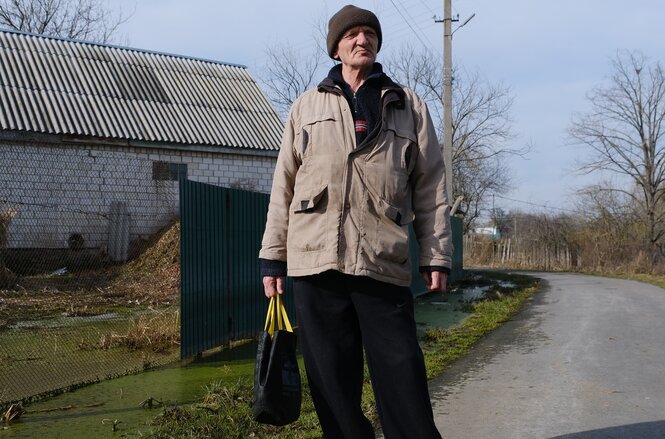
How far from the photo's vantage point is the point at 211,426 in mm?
3963

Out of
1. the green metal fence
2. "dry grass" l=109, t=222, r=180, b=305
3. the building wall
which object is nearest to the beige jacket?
the green metal fence

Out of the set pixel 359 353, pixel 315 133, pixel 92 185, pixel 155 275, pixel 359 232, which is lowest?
pixel 359 353

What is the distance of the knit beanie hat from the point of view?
2887mm

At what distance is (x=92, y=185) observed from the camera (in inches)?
572

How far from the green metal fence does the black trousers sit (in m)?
3.33

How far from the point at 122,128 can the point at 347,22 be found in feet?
47.5

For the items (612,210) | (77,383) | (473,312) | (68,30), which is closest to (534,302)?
(473,312)

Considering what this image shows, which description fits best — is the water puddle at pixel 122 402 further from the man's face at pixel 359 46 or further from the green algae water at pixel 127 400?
the man's face at pixel 359 46

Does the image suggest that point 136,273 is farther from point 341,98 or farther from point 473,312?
point 341,98

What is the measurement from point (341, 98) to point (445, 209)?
24.3 inches

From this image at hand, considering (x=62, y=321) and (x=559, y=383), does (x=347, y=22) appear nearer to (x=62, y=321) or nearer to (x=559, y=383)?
(x=559, y=383)

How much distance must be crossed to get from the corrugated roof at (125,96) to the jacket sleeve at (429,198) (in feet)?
45.4

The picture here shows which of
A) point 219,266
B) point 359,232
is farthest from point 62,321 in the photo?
point 359,232

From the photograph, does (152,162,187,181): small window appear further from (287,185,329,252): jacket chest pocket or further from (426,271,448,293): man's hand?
(426,271,448,293): man's hand
